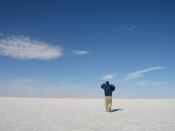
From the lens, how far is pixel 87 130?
36.6 ft

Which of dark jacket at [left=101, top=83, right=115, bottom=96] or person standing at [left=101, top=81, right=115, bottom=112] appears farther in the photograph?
dark jacket at [left=101, top=83, right=115, bottom=96]

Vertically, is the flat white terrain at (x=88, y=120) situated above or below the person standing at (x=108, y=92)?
below

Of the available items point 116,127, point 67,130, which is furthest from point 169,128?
point 67,130

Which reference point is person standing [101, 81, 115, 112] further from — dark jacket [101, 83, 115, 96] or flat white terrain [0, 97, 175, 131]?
flat white terrain [0, 97, 175, 131]

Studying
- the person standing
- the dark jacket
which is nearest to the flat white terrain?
the person standing

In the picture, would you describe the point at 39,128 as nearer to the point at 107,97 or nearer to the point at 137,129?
the point at 137,129

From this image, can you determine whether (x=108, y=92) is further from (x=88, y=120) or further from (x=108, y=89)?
(x=88, y=120)

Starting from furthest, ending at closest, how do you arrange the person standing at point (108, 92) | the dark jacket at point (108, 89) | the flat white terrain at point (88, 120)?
the dark jacket at point (108, 89), the person standing at point (108, 92), the flat white terrain at point (88, 120)

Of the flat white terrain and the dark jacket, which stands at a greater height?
the dark jacket

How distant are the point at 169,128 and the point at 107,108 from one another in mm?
8847

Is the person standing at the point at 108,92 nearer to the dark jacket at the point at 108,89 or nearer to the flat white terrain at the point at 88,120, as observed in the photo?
the dark jacket at the point at 108,89

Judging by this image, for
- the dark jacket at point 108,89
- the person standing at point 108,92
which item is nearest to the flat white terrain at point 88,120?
the person standing at point 108,92

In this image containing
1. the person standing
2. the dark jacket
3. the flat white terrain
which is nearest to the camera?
the flat white terrain

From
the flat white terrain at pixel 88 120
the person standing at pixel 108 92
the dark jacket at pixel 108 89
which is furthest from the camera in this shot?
the dark jacket at pixel 108 89
